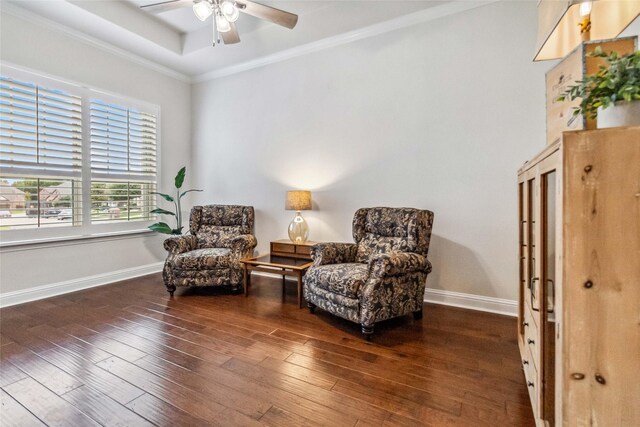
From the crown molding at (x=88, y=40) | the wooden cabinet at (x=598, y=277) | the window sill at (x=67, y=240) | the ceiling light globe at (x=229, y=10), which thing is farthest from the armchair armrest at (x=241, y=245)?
the wooden cabinet at (x=598, y=277)

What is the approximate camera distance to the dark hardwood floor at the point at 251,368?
1.52 metres

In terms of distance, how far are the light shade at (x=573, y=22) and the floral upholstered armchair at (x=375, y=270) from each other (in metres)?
1.55

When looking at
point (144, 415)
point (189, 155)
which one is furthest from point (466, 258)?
point (189, 155)

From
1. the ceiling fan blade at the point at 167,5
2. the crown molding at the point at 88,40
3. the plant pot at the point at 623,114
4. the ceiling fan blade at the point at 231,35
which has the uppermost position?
the crown molding at the point at 88,40

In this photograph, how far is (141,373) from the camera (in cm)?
186

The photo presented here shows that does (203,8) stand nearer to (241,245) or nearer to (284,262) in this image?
(241,245)

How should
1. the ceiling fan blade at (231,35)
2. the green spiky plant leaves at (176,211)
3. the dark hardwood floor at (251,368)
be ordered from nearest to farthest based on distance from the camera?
the dark hardwood floor at (251,368) → the ceiling fan blade at (231,35) → the green spiky plant leaves at (176,211)

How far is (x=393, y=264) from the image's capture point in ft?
7.64

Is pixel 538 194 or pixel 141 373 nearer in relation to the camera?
pixel 538 194

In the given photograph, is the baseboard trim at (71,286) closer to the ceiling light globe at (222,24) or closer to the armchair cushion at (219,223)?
the armchair cushion at (219,223)

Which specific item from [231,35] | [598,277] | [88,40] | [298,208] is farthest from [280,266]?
[88,40]

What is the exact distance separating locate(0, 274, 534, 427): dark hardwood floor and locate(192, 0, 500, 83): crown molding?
293cm

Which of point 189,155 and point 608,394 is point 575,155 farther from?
point 189,155

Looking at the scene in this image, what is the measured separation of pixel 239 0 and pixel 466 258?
301 cm
